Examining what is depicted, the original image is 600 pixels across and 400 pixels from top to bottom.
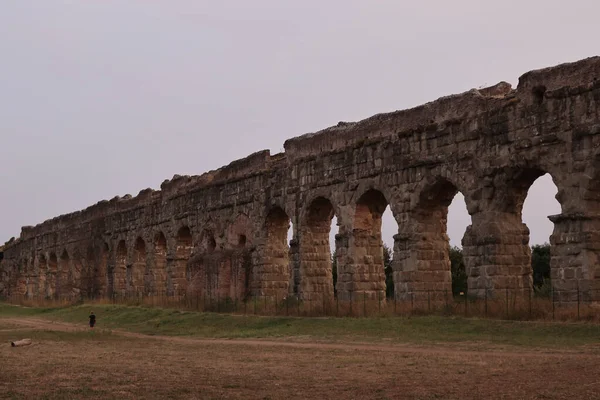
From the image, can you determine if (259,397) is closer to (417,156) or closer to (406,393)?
(406,393)

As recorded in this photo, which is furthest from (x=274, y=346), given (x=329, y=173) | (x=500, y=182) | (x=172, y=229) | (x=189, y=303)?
(x=172, y=229)

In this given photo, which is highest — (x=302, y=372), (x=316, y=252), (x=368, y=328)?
(x=316, y=252)

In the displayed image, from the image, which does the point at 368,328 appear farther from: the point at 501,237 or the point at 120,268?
the point at 120,268

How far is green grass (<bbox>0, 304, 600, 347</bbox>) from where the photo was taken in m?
14.1

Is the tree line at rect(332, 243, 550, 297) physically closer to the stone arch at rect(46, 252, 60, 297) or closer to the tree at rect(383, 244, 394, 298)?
the tree at rect(383, 244, 394, 298)

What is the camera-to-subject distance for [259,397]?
8.91 m

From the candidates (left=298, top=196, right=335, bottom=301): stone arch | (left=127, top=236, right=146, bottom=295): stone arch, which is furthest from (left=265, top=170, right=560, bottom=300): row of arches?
(left=127, top=236, right=146, bottom=295): stone arch

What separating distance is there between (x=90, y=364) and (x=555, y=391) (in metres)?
6.44

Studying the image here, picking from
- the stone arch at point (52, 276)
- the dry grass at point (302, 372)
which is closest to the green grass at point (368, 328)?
the dry grass at point (302, 372)

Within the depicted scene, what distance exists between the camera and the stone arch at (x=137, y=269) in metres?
36.8

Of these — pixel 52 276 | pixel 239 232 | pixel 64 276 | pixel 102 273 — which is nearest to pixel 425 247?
pixel 239 232

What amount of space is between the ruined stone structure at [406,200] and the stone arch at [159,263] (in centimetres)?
5

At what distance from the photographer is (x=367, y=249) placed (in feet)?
73.6

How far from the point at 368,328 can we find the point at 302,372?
649 cm
